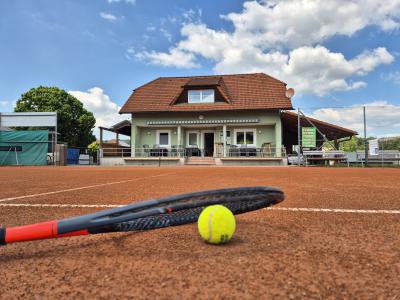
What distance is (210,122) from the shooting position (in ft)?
70.6

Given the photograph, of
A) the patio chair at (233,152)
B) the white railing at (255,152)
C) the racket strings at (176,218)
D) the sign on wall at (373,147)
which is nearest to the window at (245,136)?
the white railing at (255,152)

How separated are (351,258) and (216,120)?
20.3 metres

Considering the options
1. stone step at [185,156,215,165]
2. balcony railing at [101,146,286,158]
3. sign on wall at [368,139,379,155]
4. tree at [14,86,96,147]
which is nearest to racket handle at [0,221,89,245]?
sign on wall at [368,139,379,155]

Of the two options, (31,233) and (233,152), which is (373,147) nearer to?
(233,152)

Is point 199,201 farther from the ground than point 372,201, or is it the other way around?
point 199,201

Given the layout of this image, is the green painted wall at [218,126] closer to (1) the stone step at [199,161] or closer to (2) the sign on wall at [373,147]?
(1) the stone step at [199,161]

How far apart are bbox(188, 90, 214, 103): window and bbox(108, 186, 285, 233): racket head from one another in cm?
2063

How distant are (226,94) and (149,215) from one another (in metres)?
21.2

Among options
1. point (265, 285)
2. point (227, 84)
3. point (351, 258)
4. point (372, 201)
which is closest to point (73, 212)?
point (265, 285)

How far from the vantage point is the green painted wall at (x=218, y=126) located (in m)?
21.0

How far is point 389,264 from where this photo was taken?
1348 millimetres

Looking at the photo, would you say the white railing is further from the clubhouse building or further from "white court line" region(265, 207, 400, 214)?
"white court line" region(265, 207, 400, 214)

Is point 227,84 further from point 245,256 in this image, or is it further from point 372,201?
point 245,256

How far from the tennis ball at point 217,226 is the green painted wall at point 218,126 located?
63.7ft
